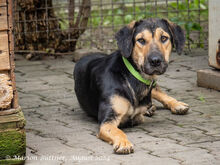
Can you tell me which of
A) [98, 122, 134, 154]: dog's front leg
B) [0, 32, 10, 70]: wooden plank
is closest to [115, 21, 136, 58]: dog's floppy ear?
[98, 122, 134, 154]: dog's front leg

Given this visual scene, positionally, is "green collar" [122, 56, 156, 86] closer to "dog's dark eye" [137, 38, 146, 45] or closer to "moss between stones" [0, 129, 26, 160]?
"dog's dark eye" [137, 38, 146, 45]

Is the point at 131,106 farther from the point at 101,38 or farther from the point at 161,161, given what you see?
the point at 101,38

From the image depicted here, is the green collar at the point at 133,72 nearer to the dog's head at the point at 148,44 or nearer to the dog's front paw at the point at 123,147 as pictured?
the dog's head at the point at 148,44

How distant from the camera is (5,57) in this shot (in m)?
4.38

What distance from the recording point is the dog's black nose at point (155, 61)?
16.6 feet

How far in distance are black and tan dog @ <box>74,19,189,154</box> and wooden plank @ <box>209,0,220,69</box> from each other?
1.36 metres

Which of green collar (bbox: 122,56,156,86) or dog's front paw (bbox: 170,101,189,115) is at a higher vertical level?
green collar (bbox: 122,56,156,86)

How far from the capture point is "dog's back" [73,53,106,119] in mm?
5640

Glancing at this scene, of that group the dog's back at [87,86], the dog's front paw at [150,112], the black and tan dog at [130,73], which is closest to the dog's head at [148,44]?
the black and tan dog at [130,73]

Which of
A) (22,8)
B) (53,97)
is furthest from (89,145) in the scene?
(22,8)

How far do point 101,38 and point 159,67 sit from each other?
4.19m

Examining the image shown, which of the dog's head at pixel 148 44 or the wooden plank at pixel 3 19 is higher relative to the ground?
the wooden plank at pixel 3 19

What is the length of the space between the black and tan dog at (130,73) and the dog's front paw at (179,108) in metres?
0.34

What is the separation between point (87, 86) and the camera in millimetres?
5801
